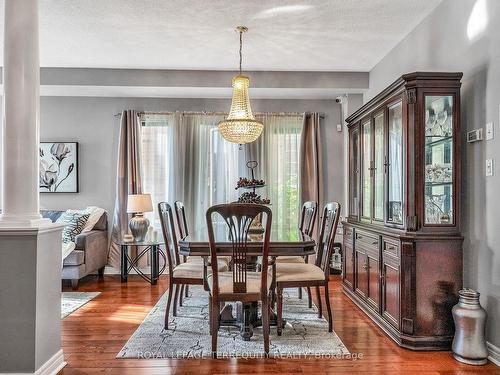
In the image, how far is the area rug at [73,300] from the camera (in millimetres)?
3877

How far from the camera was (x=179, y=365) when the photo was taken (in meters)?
2.65

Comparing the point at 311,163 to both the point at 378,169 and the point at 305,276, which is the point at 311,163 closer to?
the point at 378,169

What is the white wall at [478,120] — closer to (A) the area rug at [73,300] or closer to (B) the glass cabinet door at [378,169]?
(B) the glass cabinet door at [378,169]

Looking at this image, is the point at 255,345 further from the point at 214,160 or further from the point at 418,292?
the point at 214,160

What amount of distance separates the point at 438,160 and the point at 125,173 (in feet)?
13.5

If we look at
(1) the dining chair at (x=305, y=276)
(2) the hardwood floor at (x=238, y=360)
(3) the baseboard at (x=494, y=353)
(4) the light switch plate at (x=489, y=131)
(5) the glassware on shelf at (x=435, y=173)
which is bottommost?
(2) the hardwood floor at (x=238, y=360)

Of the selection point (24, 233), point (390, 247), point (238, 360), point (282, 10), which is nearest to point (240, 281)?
point (238, 360)

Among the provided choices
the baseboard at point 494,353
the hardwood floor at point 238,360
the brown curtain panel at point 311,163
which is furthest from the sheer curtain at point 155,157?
the baseboard at point 494,353

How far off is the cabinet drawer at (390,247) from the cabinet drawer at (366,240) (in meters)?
0.15

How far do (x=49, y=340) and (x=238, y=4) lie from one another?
2858 mm

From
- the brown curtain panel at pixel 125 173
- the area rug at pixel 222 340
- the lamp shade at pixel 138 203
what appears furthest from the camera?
the brown curtain panel at pixel 125 173

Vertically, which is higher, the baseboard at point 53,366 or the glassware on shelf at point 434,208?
the glassware on shelf at point 434,208

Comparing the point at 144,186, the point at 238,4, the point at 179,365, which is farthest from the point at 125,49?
the point at 179,365

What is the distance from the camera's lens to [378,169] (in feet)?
12.1
